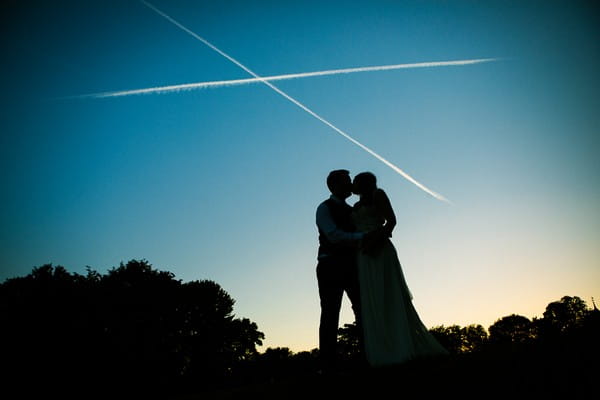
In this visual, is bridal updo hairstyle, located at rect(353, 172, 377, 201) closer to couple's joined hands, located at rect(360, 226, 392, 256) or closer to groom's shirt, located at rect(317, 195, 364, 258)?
groom's shirt, located at rect(317, 195, 364, 258)

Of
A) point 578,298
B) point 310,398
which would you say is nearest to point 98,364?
point 310,398

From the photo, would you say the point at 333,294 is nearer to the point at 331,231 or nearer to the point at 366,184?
the point at 331,231

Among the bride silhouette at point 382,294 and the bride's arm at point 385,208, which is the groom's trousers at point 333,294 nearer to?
the bride silhouette at point 382,294

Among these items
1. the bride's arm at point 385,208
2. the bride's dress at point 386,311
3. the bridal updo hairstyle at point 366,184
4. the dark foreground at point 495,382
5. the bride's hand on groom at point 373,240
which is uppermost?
Answer: the bridal updo hairstyle at point 366,184

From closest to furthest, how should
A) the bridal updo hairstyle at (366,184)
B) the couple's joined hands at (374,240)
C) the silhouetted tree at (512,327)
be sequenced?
the couple's joined hands at (374,240) → the bridal updo hairstyle at (366,184) → the silhouetted tree at (512,327)

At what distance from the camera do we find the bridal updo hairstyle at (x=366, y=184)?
21.5 feet

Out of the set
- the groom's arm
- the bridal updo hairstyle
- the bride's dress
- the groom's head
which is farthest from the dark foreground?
the groom's head

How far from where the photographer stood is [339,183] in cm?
686

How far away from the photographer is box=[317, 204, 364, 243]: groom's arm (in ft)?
20.4

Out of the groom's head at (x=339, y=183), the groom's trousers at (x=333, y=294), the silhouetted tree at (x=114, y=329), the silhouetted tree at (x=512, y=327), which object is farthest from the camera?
the silhouetted tree at (x=512, y=327)

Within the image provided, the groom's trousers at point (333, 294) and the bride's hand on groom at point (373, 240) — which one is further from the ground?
the bride's hand on groom at point (373, 240)

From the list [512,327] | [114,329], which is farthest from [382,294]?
[512,327]

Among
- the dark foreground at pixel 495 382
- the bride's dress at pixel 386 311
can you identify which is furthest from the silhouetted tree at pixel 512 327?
the dark foreground at pixel 495 382

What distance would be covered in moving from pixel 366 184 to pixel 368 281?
171cm
